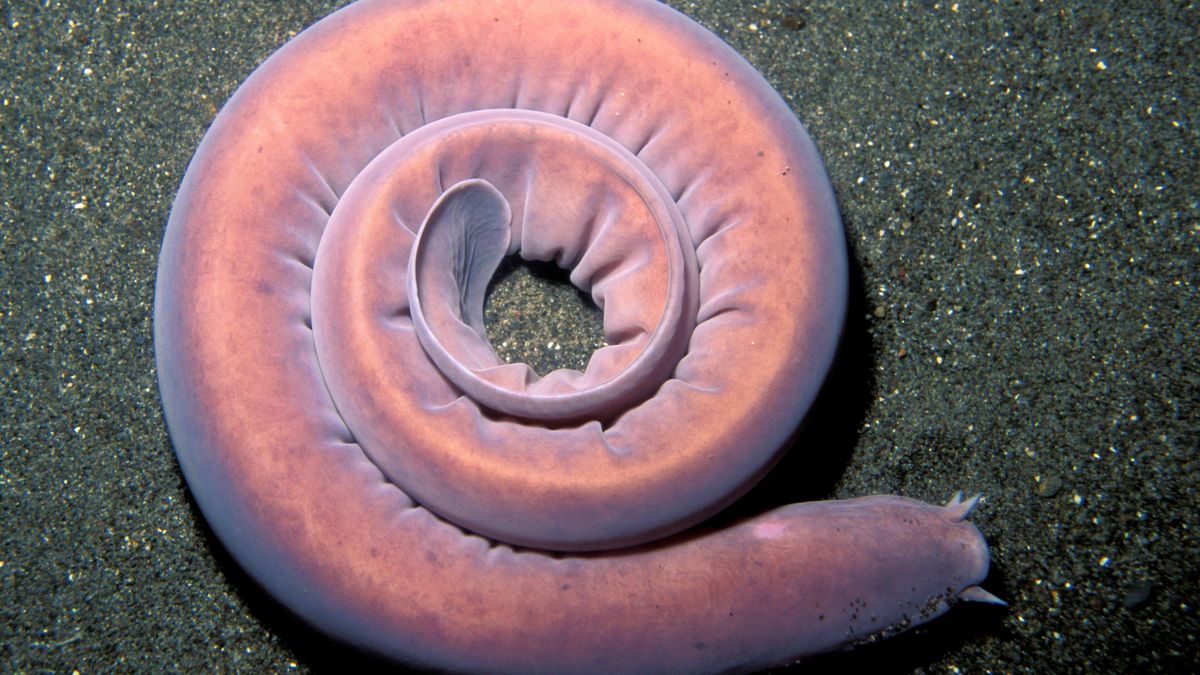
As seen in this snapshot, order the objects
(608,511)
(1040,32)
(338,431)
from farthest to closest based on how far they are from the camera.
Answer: (1040,32)
(338,431)
(608,511)

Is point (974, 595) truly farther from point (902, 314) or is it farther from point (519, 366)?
point (519, 366)

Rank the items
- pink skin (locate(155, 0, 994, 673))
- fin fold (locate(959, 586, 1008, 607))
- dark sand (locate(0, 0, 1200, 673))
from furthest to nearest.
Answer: dark sand (locate(0, 0, 1200, 673)) < fin fold (locate(959, 586, 1008, 607)) < pink skin (locate(155, 0, 994, 673))

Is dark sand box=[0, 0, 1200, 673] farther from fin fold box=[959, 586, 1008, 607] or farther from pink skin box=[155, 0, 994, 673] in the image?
pink skin box=[155, 0, 994, 673]

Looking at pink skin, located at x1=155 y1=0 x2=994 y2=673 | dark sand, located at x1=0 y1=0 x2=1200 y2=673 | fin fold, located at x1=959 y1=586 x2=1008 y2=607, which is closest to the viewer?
pink skin, located at x1=155 y1=0 x2=994 y2=673

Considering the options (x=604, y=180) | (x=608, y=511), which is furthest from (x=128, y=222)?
(x=608, y=511)

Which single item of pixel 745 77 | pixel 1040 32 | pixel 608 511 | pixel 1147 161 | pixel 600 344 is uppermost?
pixel 1040 32

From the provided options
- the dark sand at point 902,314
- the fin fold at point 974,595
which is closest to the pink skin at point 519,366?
the fin fold at point 974,595

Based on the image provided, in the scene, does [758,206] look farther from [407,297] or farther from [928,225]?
[407,297]

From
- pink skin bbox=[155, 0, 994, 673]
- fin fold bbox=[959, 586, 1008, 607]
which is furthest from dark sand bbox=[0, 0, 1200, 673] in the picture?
pink skin bbox=[155, 0, 994, 673]
